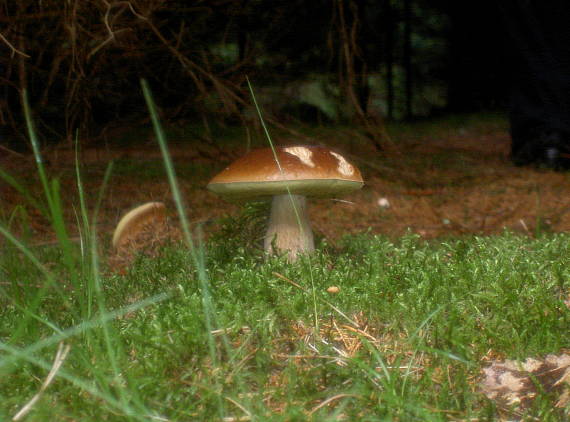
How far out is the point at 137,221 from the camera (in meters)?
2.45

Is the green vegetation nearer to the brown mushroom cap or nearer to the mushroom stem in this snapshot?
the mushroom stem

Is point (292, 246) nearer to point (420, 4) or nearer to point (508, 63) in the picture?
point (508, 63)

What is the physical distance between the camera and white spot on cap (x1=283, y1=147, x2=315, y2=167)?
5.88 ft

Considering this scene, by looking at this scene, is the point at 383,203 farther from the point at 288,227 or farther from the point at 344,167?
the point at 344,167

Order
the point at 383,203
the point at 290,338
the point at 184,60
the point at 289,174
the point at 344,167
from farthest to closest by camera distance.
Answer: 1. the point at 383,203
2. the point at 184,60
3. the point at 344,167
4. the point at 289,174
5. the point at 290,338

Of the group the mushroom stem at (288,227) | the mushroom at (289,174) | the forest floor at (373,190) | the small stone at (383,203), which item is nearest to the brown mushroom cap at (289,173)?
the mushroom at (289,174)

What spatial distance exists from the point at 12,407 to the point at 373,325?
0.83 meters

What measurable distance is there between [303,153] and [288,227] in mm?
377

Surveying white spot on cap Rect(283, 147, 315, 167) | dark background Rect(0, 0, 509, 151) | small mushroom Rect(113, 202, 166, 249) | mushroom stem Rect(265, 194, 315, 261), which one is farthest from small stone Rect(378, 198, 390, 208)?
white spot on cap Rect(283, 147, 315, 167)

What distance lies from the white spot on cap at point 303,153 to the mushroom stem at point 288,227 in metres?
0.29

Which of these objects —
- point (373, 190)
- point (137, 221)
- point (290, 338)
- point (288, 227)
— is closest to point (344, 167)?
point (288, 227)

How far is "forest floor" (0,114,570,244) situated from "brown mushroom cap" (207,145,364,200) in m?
0.60

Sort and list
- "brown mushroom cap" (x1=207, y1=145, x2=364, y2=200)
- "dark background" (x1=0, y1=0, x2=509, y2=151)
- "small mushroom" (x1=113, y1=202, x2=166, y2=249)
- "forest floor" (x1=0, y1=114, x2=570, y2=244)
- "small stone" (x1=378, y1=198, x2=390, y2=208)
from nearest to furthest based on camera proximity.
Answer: "brown mushroom cap" (x1=207, y1=145, x2=364, y2=200) → "small mushroom" (x1=113, y1=202, x2=166, y2=249) → "dark background" (x1=0, y1=0, x2=509, y2=151) → "forest floor" (x1=0, y1=114, x2=570, y2=244) → "small stone" (x1=378, y1=198, x2=390, y2=208)

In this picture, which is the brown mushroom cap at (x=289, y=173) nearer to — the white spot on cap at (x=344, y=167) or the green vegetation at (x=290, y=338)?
the white spot on cap at (x=344, y=167)
